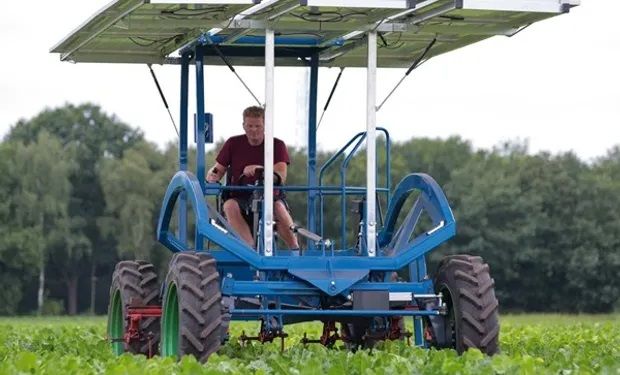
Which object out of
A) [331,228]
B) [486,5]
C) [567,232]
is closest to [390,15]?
[486,5]

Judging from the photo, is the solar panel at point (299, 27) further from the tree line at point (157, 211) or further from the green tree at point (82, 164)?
the green tree at point (82, 164)

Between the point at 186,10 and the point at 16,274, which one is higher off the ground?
the point at 186,10

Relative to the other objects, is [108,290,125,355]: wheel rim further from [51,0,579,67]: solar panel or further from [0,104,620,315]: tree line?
[0,104,620,315]: tree line

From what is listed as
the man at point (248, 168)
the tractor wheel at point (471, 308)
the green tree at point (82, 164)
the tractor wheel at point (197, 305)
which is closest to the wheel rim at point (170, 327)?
the tractor wheel at point (197, 305)

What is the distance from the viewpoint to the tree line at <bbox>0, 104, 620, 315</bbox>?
83375 mm

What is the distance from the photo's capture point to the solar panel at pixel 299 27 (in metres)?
16.5

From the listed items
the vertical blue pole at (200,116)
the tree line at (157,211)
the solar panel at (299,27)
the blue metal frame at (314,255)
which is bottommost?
the tree line at (157,211)

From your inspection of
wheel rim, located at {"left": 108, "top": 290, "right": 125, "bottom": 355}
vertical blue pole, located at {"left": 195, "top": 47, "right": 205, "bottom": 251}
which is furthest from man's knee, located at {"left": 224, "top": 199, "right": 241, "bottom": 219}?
wheel rim, located at {"left": 108, "top": 290, "right": 125, "bottom": 355}

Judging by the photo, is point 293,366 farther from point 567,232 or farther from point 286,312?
point 567,232

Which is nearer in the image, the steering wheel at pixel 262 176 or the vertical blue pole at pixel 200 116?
the steering wheel at pixel 262 176

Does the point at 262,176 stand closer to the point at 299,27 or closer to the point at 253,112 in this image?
the point at 253,112

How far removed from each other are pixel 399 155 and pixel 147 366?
8116 centimetres

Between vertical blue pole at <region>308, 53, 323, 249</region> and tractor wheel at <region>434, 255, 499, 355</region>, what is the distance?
245 centimetres

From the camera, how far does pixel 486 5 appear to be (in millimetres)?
16484
